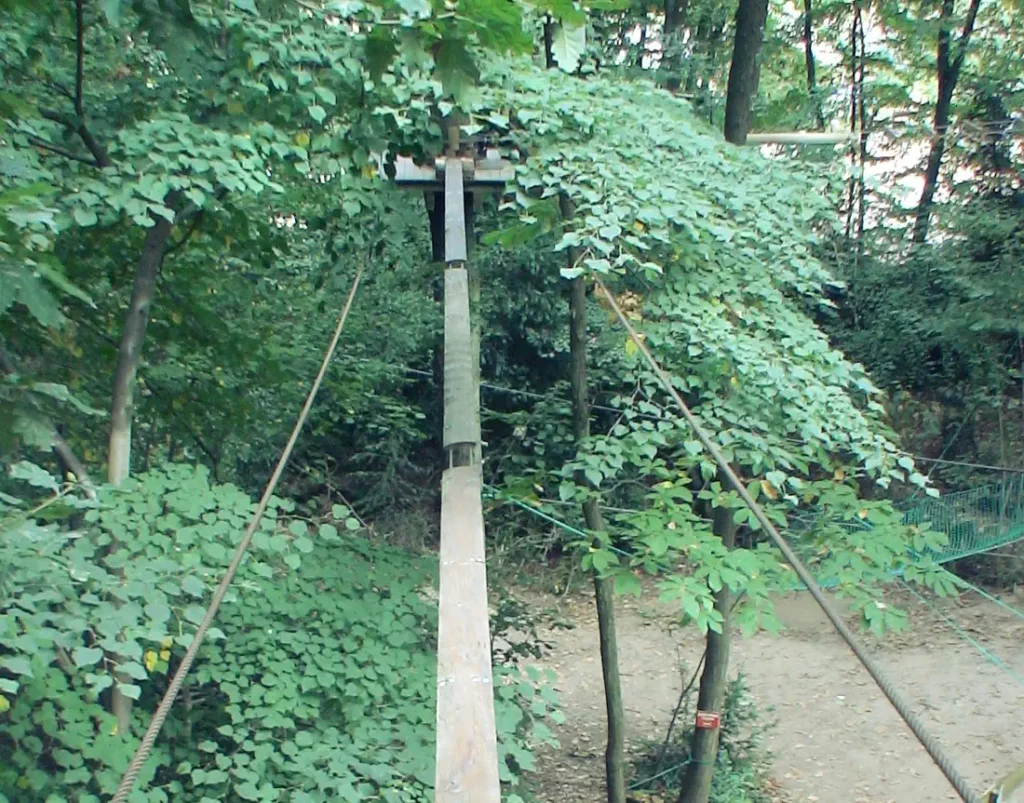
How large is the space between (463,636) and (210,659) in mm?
2784

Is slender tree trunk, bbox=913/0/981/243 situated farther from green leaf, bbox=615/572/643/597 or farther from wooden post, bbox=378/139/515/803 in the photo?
wooden post, bbox=378/139/515/803

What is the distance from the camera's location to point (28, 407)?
282cm

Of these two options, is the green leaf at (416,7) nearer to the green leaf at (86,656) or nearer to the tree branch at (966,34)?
the green leaf at (86,656)

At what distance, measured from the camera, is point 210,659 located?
373 centimetres

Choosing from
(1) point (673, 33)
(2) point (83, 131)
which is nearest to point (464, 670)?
(2) point (83, 131)

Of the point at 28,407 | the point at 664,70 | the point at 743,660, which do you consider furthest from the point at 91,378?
the point at 743,660

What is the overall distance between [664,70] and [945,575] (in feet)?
15.1

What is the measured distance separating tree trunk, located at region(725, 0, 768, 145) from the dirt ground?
3.28 m

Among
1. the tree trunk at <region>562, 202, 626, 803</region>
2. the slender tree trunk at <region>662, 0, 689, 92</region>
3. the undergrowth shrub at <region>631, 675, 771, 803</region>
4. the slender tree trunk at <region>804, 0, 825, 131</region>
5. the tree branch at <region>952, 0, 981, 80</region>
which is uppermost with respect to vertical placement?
the slender tree trunk at <region>804, 0, 825, 131</region>

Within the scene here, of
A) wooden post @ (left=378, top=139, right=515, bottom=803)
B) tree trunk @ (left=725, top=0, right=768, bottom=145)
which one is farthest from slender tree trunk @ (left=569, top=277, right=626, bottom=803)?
wooden post @ (left=378, top=139, right=515, bottom=803)

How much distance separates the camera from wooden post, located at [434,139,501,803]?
1031 mm

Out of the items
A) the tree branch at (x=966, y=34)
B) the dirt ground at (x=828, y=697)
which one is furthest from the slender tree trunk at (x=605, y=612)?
the tree branch at (x=966, y=34)

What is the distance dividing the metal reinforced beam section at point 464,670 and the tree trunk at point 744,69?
525cm

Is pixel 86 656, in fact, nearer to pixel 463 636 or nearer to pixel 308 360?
pixel 463 636
